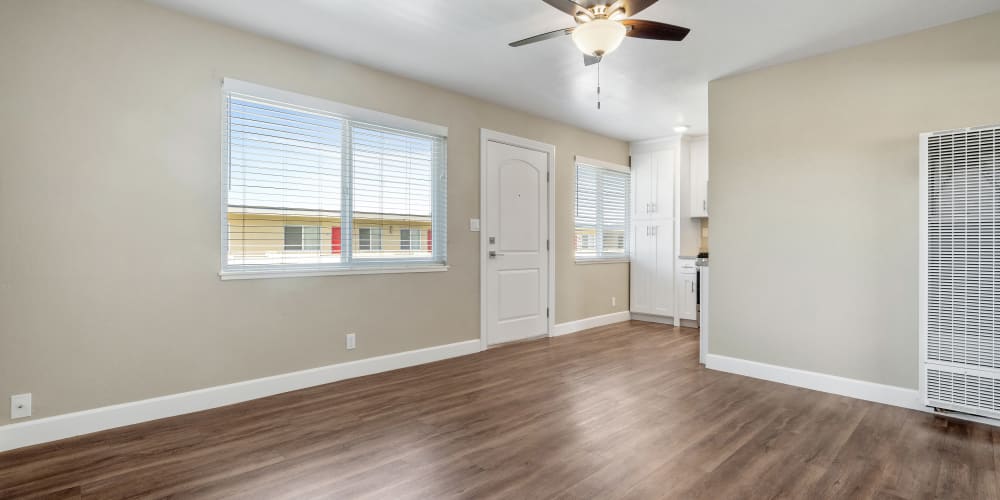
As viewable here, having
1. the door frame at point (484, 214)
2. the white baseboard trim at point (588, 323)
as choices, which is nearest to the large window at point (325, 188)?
the door frame at point (484, 214)

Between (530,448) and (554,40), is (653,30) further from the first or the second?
(530,448)

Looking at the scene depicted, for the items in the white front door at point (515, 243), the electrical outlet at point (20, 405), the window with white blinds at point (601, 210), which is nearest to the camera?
the electrical outlet at point (20, 405)

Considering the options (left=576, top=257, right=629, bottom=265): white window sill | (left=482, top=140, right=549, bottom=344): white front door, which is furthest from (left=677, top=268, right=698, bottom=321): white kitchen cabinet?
(left=482, top=140, right=549, bottom=344): white front door

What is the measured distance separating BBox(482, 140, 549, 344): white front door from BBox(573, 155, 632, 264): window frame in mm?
564

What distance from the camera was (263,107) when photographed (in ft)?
11.1

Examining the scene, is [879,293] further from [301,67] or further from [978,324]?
[301,67]

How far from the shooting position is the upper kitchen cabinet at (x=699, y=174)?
240 inches

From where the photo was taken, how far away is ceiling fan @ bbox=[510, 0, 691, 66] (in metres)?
2.39

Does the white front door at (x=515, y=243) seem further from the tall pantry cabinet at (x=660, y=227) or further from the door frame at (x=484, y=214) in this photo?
the tall pantry cabinet at (x=660, y=227)

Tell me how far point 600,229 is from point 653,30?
385 cm

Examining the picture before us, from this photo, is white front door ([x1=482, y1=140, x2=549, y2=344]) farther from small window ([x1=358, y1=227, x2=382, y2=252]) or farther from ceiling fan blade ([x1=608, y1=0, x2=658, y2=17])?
ceiling fan blade ([x1=608, y1=0, x2=658, y2=17])

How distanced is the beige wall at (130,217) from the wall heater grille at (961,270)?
3937mm

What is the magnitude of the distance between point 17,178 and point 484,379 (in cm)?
308

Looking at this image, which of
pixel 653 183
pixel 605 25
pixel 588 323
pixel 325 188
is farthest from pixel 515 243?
pixel 605 25
